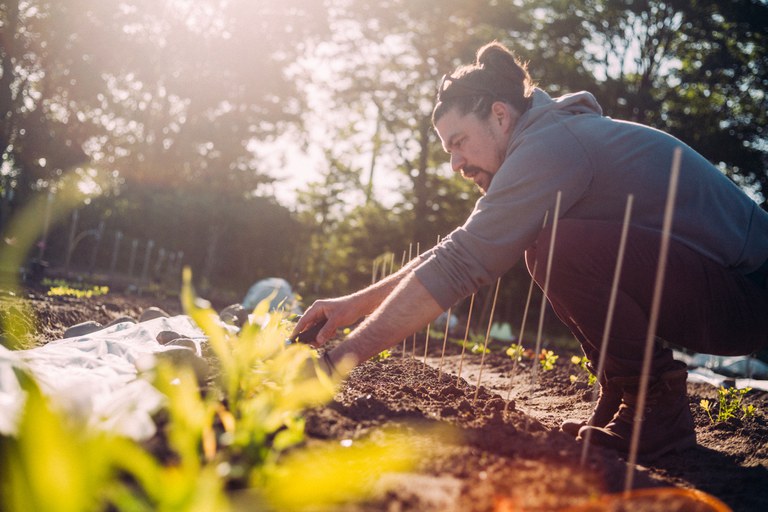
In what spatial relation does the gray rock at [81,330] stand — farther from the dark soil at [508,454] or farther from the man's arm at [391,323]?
the man's arm at [391,323]

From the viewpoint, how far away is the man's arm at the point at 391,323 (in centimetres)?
183

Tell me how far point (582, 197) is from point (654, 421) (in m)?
0.84

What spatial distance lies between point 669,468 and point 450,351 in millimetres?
3864

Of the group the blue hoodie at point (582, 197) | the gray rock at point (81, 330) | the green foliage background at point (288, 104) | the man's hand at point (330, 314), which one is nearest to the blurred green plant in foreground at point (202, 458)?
the man's hand at point (330, 314)

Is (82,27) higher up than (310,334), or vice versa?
(82,27)

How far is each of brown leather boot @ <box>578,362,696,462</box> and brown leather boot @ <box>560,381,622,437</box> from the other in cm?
10

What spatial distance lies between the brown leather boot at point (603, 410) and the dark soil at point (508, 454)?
167 millimetres

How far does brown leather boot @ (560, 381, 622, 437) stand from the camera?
2.35m

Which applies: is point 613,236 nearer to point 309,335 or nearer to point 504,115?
point 504,115

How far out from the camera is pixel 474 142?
2.33 meters

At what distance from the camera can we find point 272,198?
1433cm

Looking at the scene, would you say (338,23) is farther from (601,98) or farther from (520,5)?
(601,98)

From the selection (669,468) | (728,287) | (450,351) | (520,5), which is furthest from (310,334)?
(520,5)

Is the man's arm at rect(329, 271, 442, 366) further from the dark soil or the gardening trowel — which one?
the gardening trowel
